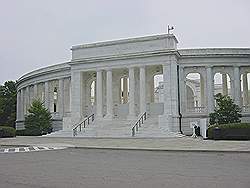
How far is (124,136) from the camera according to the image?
33.9 m

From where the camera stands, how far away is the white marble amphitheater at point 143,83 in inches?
1485

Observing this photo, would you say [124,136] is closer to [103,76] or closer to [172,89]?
[172,89]

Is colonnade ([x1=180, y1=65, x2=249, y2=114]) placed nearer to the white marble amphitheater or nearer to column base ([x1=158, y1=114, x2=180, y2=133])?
the white marble amphitheater

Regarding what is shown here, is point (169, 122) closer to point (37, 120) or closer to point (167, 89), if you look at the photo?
point (167, 89)

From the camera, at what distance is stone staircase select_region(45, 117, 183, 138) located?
33531 mm

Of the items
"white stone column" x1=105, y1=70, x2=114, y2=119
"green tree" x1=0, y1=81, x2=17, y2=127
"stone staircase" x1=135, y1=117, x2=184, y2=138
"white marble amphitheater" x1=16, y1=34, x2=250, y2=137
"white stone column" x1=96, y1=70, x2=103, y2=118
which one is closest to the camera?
"stone staircase" x1=135, y1=117, x2=184, y2=138

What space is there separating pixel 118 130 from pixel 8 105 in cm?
3613

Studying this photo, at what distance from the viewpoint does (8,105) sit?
6531cm

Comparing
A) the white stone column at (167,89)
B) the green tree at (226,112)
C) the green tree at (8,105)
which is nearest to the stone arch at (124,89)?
the white stone column at (167,89)

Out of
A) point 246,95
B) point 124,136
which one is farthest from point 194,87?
point 124,136

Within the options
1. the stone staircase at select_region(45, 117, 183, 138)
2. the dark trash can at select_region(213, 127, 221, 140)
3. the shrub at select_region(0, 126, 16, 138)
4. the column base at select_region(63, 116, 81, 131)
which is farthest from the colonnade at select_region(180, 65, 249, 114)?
the shrub at select_region(0, 126, 16, 138)

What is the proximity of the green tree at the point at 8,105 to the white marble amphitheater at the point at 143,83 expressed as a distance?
23035 millimetres

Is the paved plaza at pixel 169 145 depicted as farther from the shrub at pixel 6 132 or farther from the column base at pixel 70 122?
the shrub at pixel 6 132

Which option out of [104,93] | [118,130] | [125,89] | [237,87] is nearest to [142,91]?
[118,130]
